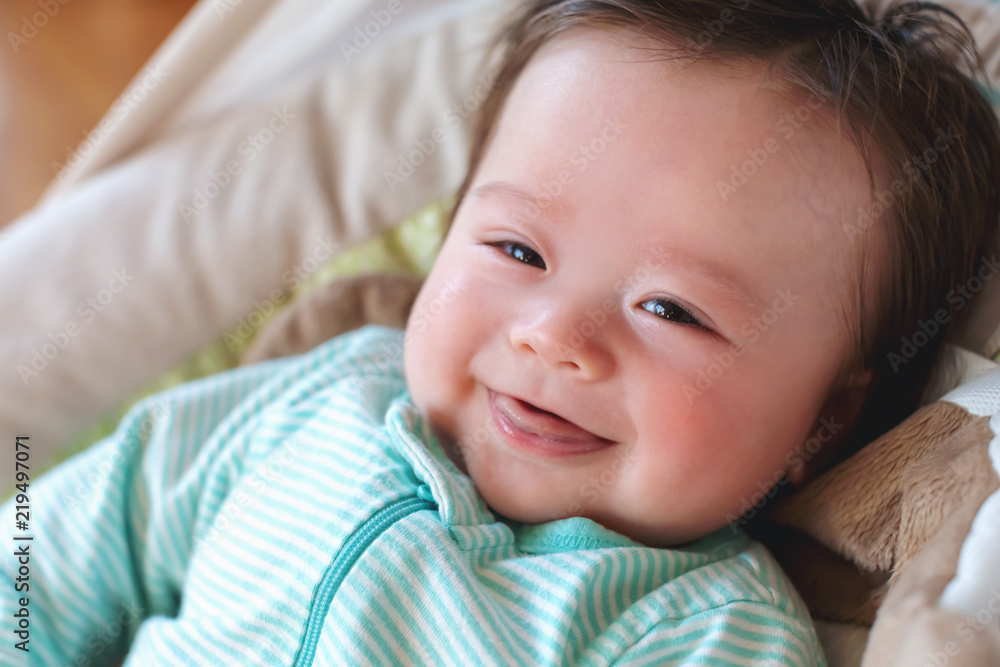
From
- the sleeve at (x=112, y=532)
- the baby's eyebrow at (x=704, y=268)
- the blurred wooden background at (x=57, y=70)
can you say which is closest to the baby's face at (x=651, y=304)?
the baby's eyebrow at (x=704, y=268)

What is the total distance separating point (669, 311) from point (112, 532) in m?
0.62

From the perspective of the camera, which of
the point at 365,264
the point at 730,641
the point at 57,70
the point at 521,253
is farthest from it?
the point at 57,70

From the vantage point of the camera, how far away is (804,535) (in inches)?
39.9

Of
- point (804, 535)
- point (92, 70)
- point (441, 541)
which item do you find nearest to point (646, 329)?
point (441, 541)

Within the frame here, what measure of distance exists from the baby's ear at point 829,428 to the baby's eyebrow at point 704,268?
0.19 metres

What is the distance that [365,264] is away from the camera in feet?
4.23

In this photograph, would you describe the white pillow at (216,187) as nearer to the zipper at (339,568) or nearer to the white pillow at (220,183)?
the white pillow at (220,183)

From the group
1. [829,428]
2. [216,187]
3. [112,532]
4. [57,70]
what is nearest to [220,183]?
[216,187]

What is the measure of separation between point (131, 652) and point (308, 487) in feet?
0.85

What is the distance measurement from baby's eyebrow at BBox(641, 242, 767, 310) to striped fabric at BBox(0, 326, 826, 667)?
24 cm

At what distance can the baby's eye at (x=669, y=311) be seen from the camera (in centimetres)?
82

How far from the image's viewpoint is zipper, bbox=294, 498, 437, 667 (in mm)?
805

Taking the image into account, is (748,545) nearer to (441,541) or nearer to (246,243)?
(441,541)

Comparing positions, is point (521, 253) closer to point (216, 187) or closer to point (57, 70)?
point (216, 187)
